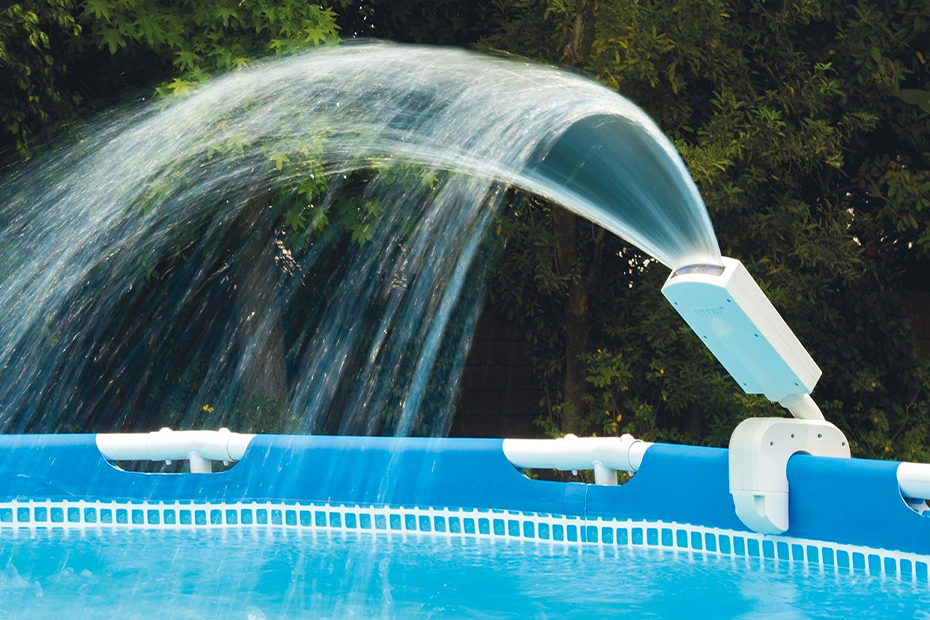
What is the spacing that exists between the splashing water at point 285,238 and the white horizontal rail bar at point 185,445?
4.98 ft

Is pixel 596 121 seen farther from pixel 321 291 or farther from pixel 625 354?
pixel 321 291

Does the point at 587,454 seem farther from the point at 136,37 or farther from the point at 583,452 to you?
the point at 136,37

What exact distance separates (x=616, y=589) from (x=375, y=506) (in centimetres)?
141

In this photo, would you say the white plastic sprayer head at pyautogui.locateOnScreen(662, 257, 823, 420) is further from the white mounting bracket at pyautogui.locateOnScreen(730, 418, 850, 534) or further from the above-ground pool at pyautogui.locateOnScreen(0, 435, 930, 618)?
the above-ground pool at pyautogui.locateOnScreen(0, 435, 930, 618)

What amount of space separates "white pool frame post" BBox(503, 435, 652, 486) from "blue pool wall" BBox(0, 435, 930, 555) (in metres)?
0.06

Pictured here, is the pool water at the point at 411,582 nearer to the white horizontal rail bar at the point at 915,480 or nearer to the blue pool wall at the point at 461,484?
the blue pool wall at the point at 461,484

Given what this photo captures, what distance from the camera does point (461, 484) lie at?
4762 millimetres

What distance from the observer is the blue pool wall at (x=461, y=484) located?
3.77 m

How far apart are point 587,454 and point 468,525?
62 cm

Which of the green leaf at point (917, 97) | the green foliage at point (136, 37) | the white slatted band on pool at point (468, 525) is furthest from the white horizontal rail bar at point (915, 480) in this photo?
the green leaf at point (917, 97)

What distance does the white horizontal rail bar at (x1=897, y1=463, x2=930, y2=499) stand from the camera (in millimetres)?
3549

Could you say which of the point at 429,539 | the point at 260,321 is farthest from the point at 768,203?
the point at 429,539

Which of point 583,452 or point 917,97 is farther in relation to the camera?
point 917,97

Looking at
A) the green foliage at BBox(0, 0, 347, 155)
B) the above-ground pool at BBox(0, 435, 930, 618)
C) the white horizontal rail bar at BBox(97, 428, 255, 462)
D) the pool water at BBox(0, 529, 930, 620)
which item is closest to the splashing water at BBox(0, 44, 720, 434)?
the green foliage at BBox(0, 0, 347, 155)
